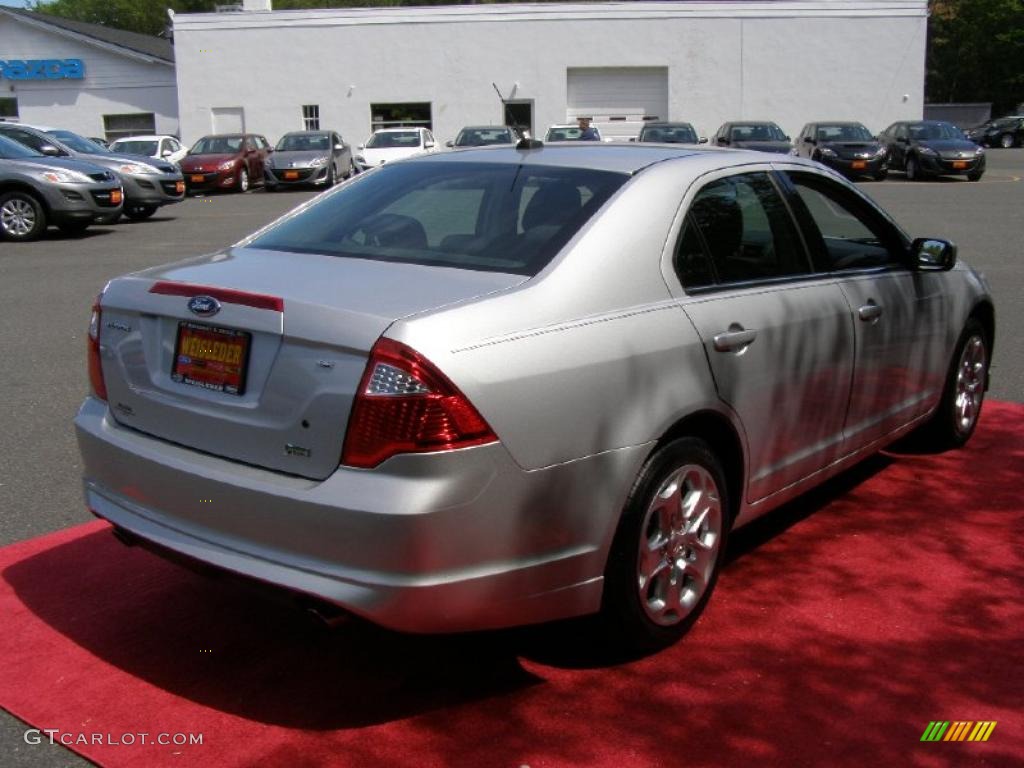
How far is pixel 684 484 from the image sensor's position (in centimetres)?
381

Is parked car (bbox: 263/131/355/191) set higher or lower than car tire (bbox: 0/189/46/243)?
higher

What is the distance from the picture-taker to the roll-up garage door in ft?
131

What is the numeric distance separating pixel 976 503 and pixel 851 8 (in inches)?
1498

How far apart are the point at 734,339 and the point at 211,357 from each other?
5.82 feet

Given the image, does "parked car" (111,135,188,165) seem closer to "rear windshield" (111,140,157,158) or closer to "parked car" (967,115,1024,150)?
"rear windshield" (111,140,157,158)

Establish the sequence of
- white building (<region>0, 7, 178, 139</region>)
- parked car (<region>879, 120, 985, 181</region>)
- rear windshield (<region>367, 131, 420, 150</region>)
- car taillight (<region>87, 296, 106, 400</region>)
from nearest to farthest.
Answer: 1. car taillight (<region>87, 296, 106, 400</region>)
2. parked car (<region>879, 120, 985, 181</region>)
3. rear windshield (<region>367, 131, 420, 150</region>)
4. white building (<region>0, 7, 178, 139</region>)

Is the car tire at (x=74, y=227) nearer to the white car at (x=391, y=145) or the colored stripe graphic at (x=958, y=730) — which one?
the white car at (x=391, y=145)

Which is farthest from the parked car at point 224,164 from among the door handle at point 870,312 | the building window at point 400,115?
the door handle at point 870,312

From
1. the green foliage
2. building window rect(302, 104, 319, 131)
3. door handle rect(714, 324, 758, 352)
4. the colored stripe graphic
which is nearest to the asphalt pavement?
door handle rect(714, 324, 758, 352)

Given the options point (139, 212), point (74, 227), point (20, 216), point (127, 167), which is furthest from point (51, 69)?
point (20, 216)

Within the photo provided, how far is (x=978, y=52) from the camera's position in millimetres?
65188

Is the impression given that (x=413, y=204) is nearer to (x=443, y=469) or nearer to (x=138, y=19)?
(x=443, y=469)

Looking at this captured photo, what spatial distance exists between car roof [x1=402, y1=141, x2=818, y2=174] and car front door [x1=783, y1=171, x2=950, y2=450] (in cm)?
34

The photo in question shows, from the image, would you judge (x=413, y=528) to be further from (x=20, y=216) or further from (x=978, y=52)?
(x=978, y=52)
